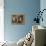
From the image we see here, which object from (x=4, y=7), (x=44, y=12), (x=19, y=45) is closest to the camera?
(x=19, y=45)

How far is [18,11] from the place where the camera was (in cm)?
500

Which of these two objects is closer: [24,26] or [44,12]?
[44,12]

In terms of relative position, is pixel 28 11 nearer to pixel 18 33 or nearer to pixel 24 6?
pixel 24 6

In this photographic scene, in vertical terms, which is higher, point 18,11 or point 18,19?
point 18,11

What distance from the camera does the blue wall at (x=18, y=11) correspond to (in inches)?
194

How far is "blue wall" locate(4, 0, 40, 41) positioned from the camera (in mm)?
4934

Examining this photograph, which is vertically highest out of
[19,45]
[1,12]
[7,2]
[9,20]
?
[7,2]

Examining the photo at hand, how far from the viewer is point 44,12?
178 inches

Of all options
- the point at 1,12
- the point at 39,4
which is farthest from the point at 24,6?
the point at 1,12

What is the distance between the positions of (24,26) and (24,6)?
778 mm

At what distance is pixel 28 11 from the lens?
Answer: 16.7 ft

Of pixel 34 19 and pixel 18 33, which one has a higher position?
pixel 34 19

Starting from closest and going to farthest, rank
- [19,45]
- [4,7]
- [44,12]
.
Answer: [19,45]
[44,12]
[4,7]

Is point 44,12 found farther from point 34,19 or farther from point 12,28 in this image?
point 12,28
